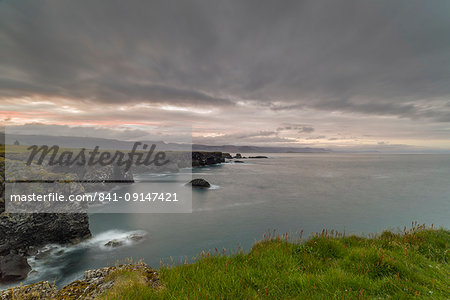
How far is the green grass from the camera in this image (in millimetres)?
4387

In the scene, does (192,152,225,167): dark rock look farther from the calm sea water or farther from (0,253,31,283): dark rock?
(0,253,31,283): dark rock

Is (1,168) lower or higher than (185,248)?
higher

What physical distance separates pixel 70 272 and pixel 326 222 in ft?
90.1

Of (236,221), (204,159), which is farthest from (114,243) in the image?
(204,159)

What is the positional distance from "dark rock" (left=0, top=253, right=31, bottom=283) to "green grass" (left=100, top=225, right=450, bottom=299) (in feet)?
44.9

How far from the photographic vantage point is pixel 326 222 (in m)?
25.1

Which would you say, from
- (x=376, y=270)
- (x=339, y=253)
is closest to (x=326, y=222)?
(x=339, y=253)

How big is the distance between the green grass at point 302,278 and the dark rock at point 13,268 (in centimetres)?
1367

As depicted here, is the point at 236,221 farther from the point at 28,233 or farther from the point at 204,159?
the point at 204,159

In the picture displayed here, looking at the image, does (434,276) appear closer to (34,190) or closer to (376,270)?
(376,270)

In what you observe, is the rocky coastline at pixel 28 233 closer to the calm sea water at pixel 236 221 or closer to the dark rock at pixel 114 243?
the calm sea water at pixel 236 221

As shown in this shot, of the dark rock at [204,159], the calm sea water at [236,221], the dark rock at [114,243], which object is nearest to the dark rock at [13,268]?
the calm sea water at [236,221]

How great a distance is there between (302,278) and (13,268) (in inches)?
731

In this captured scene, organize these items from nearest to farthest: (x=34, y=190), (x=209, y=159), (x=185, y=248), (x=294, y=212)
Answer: (x=34, y=190) → (x=185, y=248) → (x=294, y=212) → (x=209, y=159)
